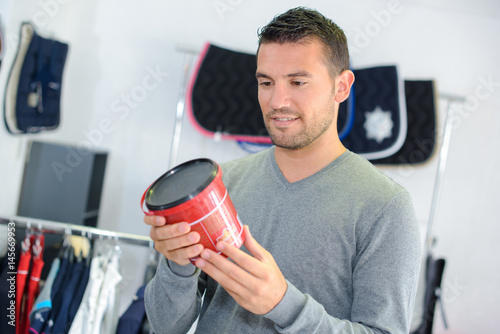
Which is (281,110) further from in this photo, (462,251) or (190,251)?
(462,251)

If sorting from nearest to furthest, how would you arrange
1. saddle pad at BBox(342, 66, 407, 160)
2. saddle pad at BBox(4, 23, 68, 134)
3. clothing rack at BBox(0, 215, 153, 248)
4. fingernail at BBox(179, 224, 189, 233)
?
fingernail at BBox(179, 224, 189, 233) < clothing rack at BBox(0, 215, 153, 248) < saddle pad at BBox(4, 23, 68, 134) < saddle pad at BBox(342, 66, 407, 160)

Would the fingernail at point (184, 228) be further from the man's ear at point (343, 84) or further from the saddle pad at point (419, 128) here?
the saddle pad at point (419, 128)

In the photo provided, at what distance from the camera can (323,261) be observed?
3.08 ft

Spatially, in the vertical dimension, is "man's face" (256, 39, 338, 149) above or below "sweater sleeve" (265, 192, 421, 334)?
above

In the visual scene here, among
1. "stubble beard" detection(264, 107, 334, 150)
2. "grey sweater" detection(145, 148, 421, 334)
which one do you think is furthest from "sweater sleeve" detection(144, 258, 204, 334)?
"stubble beard" detection(264, 107, 334, 150)

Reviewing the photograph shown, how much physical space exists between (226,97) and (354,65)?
2.74 ft

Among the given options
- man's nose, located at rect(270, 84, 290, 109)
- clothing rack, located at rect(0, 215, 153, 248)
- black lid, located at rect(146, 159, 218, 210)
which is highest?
man's nose, located at rect(270, 84, 290, 109)

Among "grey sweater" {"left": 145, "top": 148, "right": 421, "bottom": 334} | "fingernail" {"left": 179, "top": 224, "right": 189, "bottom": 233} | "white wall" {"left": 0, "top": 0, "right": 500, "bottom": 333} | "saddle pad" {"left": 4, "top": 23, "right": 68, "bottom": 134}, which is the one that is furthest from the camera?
"white wall" {"left": 0, "top": 0, "right": 500, "bottom": 333}

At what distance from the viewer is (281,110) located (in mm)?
1002

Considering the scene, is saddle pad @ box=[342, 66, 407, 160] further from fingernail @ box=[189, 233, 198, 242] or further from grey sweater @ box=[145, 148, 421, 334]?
fingernail @ box=[189, 233, 198, 242]

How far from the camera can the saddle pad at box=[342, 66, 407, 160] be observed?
8.07 ft

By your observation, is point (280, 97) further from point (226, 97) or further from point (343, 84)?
point (226, 97)

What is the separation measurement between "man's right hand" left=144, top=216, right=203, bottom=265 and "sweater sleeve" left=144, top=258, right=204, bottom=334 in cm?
16

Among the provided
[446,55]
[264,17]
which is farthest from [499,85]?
[264,17]
